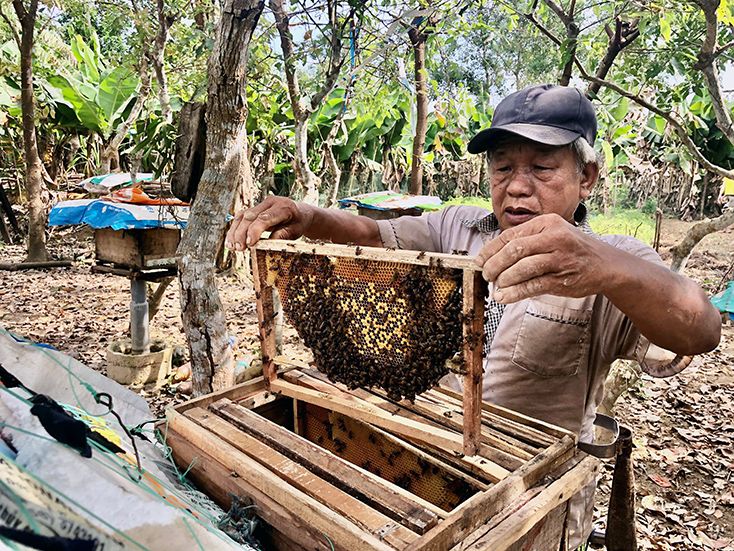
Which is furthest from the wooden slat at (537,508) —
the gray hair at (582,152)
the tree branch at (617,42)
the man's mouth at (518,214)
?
the tree branch at (617,42)

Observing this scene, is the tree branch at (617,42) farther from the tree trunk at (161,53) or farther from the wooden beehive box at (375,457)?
the tree trunk at (161,53)

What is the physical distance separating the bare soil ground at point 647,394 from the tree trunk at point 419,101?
336 cm

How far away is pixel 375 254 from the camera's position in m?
1.89

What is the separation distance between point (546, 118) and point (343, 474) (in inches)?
71.7

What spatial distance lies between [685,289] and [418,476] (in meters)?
1.30

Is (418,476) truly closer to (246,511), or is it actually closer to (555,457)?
(555,457)

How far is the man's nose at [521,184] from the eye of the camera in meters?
2.34

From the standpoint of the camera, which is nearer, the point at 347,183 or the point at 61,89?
the point at 61,89

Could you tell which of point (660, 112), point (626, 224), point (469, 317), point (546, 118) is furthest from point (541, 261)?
point (626, 224)

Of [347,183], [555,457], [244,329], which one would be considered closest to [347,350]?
[555,457]

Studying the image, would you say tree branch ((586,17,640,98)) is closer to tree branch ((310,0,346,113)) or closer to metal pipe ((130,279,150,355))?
tree branch ((310,0,346,113))

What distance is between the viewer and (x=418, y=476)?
2.18 m

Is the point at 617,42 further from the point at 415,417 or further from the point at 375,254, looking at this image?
the point at 415,417

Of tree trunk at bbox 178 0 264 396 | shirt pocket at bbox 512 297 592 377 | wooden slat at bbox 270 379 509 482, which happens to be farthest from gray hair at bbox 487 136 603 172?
tree trunk at bbox 178 0 264 396
